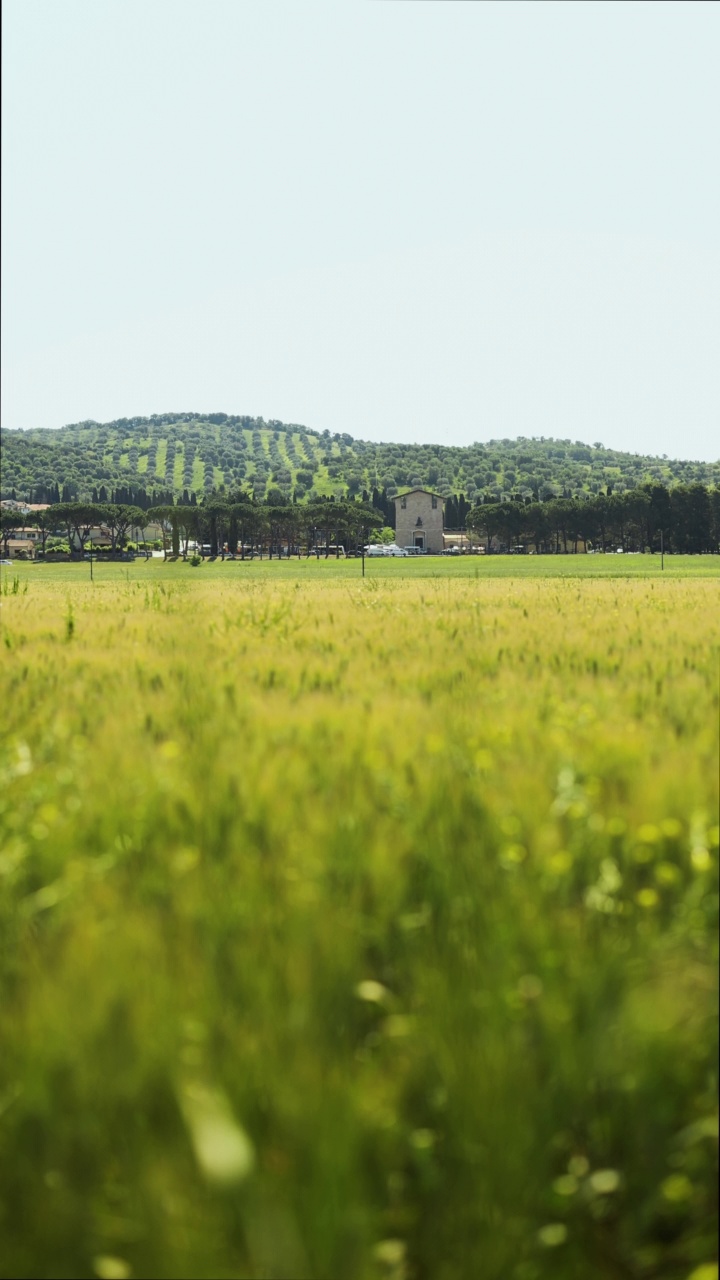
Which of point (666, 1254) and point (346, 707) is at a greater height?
point (346, 707)

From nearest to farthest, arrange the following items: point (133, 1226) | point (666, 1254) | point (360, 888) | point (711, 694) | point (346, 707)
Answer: point (133, 1226), point (666, 1254), point (360, 888), point (346, 707), point (711, 694)

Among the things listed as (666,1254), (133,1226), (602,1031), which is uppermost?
(602,1031)

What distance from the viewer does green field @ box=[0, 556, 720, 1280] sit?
6.95 ft

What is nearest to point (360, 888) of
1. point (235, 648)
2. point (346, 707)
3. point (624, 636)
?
point (346, 707)

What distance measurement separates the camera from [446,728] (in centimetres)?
601

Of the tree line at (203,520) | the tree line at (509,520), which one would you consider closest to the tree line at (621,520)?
the tree line at (509,520)

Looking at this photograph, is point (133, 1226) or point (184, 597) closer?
point (133, 1226)

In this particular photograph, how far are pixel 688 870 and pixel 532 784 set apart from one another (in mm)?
822

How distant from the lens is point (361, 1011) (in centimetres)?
278

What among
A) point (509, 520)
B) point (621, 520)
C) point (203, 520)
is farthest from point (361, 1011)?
point (509, 520)

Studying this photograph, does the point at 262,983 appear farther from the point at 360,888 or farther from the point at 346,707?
the point at 346,707

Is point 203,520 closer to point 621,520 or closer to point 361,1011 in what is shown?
point 621,520

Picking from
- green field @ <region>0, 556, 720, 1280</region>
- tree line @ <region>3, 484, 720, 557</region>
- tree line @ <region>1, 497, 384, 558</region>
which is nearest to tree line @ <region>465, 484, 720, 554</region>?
tree line @ <region>3, 484, 720, 557</region>

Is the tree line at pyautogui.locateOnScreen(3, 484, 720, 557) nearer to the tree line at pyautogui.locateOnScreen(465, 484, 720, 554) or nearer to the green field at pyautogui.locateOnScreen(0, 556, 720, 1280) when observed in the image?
the tree line at pyautogui.locateOnScreen(465, 484, 720, 554)
